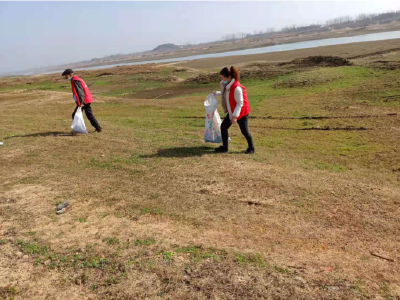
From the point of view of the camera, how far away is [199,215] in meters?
4.63

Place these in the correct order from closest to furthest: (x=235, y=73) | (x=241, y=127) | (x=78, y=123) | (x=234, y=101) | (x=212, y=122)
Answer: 1. (x=235, y=73)
2. (x=234, y=101)
3. (x=241, y=127)
4. (x=212, y=122)
5. (x=78, y=123)

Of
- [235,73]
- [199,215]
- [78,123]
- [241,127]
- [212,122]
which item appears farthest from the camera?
[78,123]

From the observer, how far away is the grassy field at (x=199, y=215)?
328 centimetres

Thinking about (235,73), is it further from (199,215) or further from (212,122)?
(199,215)

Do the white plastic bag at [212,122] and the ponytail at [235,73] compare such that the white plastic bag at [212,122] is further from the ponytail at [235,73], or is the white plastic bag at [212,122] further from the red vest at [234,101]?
the ponytail at [235,73]

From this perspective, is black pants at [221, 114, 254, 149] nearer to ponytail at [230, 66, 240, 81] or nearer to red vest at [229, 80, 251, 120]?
red vest at [229, 80, 251, 120]

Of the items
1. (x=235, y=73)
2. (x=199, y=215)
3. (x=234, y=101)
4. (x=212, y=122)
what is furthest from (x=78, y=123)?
(x=199, y=215)

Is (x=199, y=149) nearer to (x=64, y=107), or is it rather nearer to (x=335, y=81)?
(x=64, y=107)

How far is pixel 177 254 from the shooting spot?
12.2 feet

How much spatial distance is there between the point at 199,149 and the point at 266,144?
85.6 inches

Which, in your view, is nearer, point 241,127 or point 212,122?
point 241,127

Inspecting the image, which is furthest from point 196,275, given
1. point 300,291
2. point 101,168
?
point 101,168

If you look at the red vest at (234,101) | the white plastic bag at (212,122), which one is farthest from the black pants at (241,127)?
the white plastic bag at (212,122)

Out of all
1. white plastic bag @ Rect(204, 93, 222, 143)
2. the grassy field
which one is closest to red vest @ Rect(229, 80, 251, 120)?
white plastic bag @ Rect(204, 93, 222, 143)
